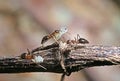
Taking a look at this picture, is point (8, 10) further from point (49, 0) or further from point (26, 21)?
point (49, 0)

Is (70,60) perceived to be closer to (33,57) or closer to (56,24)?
(33,57)

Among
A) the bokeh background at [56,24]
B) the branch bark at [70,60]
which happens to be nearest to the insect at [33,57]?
the branch bark at [70,60]

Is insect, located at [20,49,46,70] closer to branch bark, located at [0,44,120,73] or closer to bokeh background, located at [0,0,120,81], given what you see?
branch bark, located at [0,44,120,73]

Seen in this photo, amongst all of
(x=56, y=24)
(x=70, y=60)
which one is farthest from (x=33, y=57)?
(x=56, y=24)

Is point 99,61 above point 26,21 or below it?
below

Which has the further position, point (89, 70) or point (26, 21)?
point (26, 21)

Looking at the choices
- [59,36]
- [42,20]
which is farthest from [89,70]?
[59,36]

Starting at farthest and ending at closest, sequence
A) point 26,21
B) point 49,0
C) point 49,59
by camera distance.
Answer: point 49,0 < point 26,21 < point 49,59
